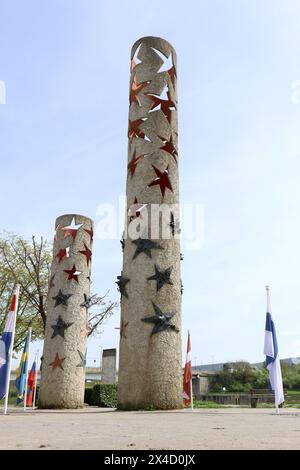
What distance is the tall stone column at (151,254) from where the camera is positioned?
519 inches

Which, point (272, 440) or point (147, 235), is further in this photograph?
point (147, 235)

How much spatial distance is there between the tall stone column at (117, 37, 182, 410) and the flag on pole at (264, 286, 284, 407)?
2641 millimetres

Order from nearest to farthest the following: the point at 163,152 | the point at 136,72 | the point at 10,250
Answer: the point at 163,152, the point at 136,72, the point at 10,250

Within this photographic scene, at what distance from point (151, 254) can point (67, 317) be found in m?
6.64

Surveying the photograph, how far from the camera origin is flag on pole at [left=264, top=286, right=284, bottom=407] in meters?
12.6

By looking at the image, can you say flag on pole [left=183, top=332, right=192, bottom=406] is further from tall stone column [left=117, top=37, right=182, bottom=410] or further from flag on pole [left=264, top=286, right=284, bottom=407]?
flag on pole [left=264, top=286, right=284, bottom=407]

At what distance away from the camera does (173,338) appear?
44.6 ft

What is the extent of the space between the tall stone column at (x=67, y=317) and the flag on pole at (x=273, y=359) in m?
8.78

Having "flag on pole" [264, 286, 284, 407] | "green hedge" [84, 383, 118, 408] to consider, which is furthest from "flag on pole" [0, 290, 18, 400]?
"flag on pole" [264, 286, 284, 407]

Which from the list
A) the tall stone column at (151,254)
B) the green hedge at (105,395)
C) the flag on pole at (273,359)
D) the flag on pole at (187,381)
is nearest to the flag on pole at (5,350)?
the tall stone column at (151,254)

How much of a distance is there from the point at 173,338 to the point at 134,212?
4.33 meters

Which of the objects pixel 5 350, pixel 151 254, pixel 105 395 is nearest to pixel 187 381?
pixel 151 254

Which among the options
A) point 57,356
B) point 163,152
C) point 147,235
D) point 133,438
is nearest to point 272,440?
point 133,438
